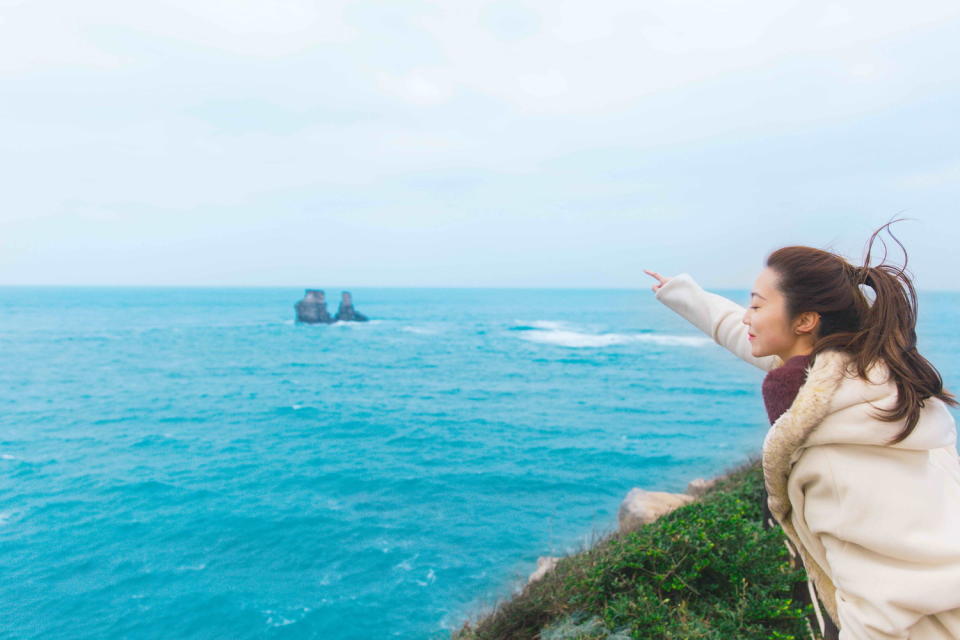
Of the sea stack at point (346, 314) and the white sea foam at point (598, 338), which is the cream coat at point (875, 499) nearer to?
the white sea foam at point (598, 338)

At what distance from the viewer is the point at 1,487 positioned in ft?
70.1

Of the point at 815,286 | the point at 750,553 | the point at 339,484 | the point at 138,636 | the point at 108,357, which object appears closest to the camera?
the point at 815,286

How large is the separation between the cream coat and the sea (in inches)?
488

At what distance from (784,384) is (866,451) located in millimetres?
292

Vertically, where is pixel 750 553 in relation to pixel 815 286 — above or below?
below

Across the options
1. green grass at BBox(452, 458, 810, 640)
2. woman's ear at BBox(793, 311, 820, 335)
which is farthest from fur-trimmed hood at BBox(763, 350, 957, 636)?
green grass at BBox(452, 458, 810, 640)

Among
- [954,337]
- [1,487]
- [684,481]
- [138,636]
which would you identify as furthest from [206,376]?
[954,337]

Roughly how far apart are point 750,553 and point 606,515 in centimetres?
1349

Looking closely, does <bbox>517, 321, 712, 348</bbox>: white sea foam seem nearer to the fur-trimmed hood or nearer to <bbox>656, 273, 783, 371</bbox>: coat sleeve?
<bbox>656, 273, 783, 371</bbox>: coat sleeve

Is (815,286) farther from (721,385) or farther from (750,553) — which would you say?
(721,385)

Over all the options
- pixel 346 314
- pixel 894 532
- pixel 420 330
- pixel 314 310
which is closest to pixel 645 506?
pixel 894 532

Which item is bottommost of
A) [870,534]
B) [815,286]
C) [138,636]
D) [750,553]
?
[138,636]

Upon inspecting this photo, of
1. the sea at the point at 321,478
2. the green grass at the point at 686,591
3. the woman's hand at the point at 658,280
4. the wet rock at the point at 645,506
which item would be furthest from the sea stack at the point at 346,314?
the woman's hand at the point at 658,280

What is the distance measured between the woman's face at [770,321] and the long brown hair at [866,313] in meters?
0.02
